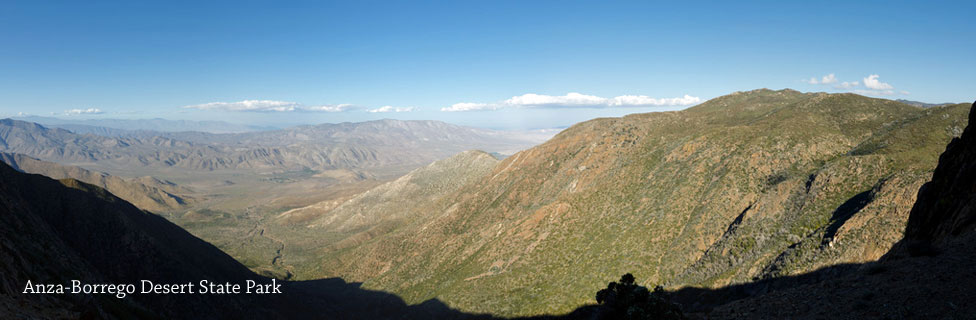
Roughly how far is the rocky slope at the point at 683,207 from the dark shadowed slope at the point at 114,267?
13.3 metres

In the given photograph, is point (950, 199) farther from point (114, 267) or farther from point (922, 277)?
point (114, 267)

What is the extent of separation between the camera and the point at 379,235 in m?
131

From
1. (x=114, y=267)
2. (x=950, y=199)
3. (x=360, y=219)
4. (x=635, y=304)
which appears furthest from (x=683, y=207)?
(x=360, y=219)

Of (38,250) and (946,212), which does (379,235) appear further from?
(946,212)

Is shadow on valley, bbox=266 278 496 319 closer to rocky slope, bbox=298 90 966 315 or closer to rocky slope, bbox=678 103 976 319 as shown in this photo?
rocky slope, bbox=298 90 966 315

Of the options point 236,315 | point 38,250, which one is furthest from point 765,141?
point 38,250

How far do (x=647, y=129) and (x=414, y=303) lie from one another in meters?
65.7

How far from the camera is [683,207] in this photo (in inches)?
2365

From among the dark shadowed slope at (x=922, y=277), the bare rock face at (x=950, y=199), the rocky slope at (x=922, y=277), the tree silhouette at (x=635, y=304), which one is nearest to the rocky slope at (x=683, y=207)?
the bare rock face at (x=950, y=199)

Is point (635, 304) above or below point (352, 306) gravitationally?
above

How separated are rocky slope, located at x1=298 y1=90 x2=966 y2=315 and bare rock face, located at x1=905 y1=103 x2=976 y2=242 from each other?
5428mm

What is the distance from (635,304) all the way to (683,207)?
39.7m

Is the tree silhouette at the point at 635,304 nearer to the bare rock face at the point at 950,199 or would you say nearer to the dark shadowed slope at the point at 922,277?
the dark shadowed slope at the point at 922,277

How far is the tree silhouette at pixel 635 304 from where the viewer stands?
24062mm
